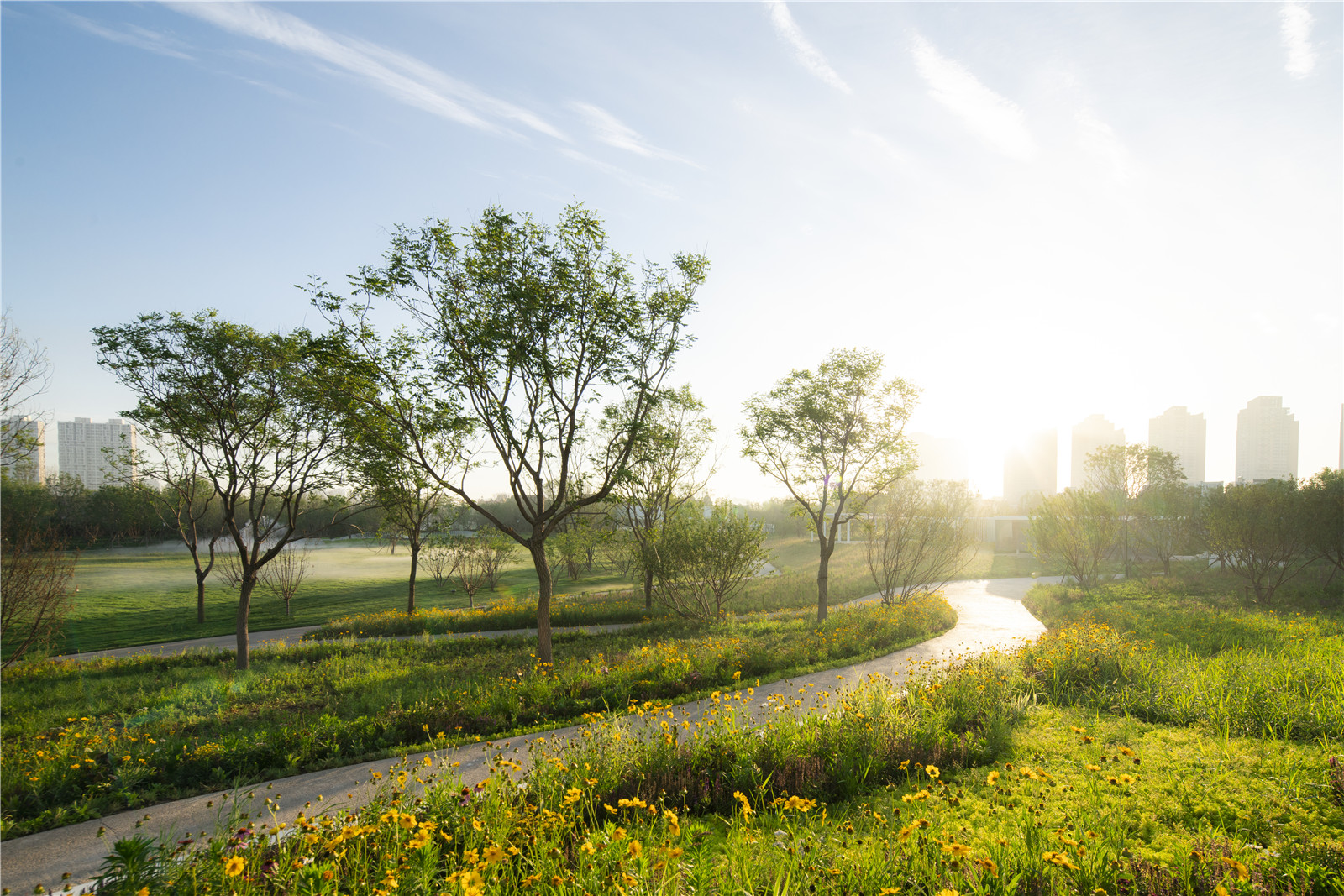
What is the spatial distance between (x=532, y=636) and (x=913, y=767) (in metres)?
9.99

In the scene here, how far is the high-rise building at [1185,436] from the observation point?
170ft

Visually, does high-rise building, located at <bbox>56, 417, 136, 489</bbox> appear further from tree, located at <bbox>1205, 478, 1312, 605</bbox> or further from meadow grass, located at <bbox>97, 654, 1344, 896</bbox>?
tree, located at <bbox>1205, 478, 1312, 605</bbox>

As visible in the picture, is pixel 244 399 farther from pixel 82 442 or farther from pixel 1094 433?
pixel 1094 433

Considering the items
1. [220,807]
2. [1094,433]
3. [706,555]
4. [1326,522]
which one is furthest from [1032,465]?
[220,807]

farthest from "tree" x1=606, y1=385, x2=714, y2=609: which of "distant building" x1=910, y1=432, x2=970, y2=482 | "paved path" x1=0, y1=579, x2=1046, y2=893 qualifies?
"distant building" x1=910, y1=432, x2=970, y2=482

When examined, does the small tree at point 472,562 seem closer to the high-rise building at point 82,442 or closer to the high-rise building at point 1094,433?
the high-rise building at point 82,442

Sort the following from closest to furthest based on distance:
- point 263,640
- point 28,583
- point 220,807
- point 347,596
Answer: point 220,807 < point 28,583 < point 263,640 < point 347,596

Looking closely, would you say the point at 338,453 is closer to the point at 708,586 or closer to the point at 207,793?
the point at 207,793

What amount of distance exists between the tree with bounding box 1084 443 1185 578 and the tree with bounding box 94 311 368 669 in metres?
29.6

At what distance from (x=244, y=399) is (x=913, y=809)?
1218 cm

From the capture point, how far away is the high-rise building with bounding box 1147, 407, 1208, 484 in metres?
51.8

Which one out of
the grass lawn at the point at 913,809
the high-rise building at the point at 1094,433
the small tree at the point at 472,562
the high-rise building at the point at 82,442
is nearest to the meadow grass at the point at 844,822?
the grass lawn at the point at 913,809

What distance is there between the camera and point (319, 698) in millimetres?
8109

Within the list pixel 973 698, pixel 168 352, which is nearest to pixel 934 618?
pixel 973 698
